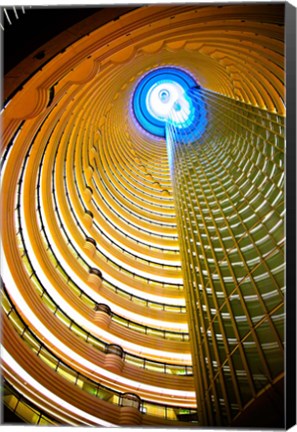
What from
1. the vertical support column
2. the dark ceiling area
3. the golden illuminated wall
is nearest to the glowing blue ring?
the golden illuminated wall

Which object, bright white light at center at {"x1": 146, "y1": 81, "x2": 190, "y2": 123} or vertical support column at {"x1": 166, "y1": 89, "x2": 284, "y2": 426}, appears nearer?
vertical support column at {"x1": 166, "y1": 89, "x2": 284, "y2": 426}

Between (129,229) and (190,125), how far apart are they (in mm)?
16856

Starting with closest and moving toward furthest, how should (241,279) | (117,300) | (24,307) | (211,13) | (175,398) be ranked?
(211,13)
(241,279)
(24,307)
(175,398)
(117,300)

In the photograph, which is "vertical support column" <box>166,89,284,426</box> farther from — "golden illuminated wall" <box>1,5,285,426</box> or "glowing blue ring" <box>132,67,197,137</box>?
"glowing blue ring" <box>132,67,197,137</box>

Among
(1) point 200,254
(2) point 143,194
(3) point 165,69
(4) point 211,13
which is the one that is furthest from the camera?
(3) point 165,69

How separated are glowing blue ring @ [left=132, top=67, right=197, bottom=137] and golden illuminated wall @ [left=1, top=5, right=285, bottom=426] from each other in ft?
45.5

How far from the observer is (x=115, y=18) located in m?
6.19

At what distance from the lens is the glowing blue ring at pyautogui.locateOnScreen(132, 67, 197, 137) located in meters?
42.0

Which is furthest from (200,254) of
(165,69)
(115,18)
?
(165,69)

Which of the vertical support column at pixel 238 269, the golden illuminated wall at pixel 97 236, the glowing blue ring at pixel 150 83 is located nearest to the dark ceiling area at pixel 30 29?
the golden illuminated wall at pixel 97 236

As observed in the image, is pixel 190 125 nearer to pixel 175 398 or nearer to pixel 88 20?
pixel 175 398

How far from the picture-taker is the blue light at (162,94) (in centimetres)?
4162

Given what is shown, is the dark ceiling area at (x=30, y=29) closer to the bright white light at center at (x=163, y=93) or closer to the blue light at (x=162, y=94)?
the blue light at (x=162, y=94)

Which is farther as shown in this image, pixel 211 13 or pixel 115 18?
pixel 211 13
